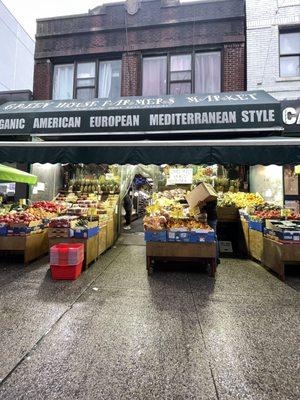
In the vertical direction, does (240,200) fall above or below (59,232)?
above

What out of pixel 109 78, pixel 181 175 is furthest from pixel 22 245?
pixel 109 78

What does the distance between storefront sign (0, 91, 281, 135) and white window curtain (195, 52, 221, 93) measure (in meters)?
5.94

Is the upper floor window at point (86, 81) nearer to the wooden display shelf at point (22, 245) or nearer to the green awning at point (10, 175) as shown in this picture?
the green awning at point (10, 175)

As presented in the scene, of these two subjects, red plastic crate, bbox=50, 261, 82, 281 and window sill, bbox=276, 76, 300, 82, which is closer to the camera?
red plastic crate, bbox=50, 261, 82, 281

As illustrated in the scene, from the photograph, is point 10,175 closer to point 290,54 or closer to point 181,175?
point 181,175

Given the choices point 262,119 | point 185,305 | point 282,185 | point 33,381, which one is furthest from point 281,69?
point 33,381

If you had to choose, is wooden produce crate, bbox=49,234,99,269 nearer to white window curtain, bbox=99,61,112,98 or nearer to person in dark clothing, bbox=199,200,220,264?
person in dark clothing, bbox=199,200,220,264

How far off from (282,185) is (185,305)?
23.4ft

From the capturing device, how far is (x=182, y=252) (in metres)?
5.82

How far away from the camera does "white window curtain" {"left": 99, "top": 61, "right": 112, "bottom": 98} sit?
11.4 m

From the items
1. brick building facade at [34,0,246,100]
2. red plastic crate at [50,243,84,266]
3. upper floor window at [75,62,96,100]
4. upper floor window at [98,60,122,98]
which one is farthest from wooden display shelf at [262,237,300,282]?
upper floor window at [75,62,96,100]

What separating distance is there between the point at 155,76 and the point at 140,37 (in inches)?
69.5


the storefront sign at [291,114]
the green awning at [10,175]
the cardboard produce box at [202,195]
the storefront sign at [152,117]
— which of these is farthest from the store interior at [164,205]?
the storefront sign at [152,117]

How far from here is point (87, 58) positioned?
11570mm
